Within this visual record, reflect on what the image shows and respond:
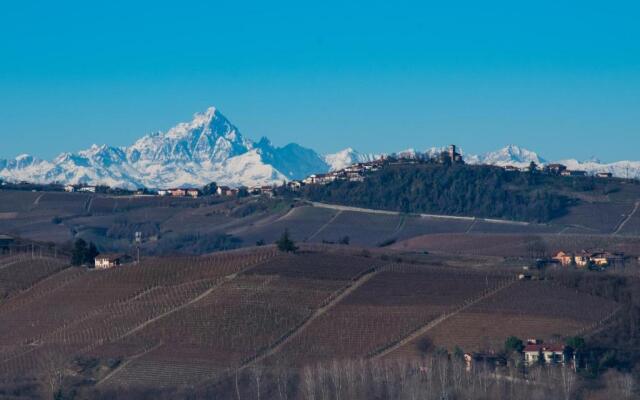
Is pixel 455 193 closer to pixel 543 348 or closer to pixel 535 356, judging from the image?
pixel 543 348

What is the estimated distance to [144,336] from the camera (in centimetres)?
7269

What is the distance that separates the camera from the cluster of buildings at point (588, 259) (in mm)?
94125

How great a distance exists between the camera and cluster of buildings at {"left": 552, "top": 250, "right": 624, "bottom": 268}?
309ft

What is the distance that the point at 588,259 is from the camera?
9662 cm

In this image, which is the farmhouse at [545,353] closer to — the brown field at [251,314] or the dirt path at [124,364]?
the brown field at [251,314]

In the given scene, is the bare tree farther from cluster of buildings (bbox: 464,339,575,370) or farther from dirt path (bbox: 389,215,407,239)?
dirt path (bbox: 389,215,407,239)

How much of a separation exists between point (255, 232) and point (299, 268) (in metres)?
52.2

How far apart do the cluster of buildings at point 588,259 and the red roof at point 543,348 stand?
25856mm

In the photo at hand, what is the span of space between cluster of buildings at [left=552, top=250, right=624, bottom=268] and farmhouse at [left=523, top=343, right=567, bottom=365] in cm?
2613

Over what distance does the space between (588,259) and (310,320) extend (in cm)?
2771

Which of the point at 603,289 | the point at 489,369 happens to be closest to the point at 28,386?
the point at 489,369

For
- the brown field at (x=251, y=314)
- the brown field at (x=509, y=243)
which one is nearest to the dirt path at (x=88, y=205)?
the brown field at (x=509, y=243)

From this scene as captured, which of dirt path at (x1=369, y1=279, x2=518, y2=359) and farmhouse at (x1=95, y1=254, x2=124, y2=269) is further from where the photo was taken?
farmhouse at (x1=95, y1=254, x2=124, y2=269)

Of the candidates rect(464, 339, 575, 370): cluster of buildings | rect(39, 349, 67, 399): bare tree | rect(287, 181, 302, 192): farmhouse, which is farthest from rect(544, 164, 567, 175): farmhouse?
rect(39, 349, 67, 399): bare tree
